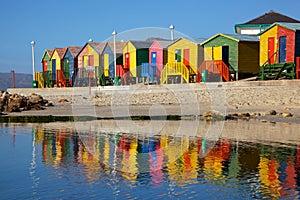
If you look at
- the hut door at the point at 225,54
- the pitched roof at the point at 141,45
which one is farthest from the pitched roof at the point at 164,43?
the hut door at the point at 225,54

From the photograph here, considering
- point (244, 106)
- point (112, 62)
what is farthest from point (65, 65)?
point (244, 106)

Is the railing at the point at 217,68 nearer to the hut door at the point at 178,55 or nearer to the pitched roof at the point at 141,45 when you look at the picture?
A: the hut door at the point at 178,55

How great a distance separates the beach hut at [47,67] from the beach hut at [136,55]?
1254 centimetres

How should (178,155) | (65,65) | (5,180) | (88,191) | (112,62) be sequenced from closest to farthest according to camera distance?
1. (88,191)
2. (5,180)
3. (178,155)
4. (112,62)
5. (65,65)

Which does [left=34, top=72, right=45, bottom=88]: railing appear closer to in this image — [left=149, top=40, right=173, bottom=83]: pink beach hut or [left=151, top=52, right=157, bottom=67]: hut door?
[left=149, top=40, right=173, bottom=83]: pink beach hut

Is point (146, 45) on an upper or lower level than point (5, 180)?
upper

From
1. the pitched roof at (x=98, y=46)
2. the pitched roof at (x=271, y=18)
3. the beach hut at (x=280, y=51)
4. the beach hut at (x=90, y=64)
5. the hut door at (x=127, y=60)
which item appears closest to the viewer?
the beach hut at (x=280, y=51)

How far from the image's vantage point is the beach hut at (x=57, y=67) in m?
50.3

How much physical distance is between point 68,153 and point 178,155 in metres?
2.86

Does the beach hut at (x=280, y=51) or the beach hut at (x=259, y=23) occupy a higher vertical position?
the beach hut at (x=259, y=23)

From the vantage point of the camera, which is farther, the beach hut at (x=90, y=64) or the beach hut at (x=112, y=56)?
the beach hut at (x=90, y=64)

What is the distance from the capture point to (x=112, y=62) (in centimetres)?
4491

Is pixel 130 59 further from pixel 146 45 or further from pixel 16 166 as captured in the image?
pixel 16 166

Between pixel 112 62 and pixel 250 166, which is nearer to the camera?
pixel 250 166
